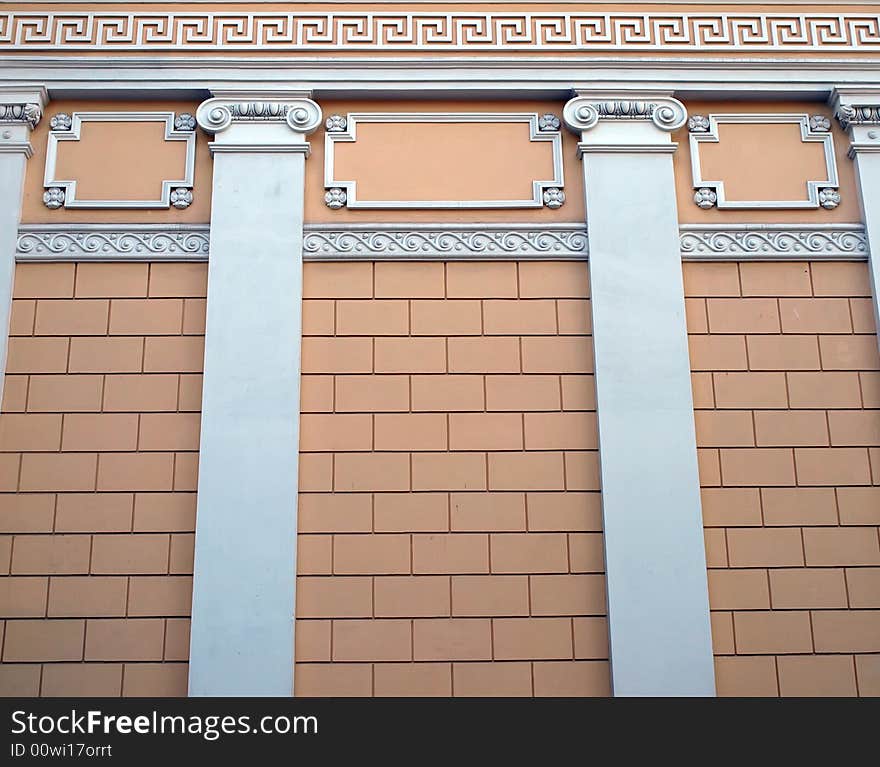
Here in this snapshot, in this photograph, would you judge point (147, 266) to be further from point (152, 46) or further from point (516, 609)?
point (516, 609)

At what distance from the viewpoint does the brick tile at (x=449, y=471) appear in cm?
647

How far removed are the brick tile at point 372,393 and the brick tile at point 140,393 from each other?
103 cm

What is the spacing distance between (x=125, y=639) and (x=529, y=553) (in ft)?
7.90

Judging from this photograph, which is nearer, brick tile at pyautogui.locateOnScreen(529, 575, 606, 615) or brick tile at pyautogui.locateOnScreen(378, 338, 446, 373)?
brick tile at pyautogui.locateOnScreen(529, 575, 606, 615)

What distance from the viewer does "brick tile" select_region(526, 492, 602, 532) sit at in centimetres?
641

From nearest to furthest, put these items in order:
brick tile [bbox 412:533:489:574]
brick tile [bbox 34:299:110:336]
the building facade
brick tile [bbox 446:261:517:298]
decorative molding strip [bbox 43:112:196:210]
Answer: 1. the building facade
2. brick tile [bbox 412:533:489:574]
3. brick tile [bbox 34:299:110:336]
4. brick tile [bbox 446:261:517:298]
5. decorative molding strip [bbox 43:112:196:210]

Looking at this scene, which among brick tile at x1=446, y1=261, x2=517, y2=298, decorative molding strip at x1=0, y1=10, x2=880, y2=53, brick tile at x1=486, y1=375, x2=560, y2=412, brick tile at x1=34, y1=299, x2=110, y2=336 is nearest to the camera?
→ brick tile at x1=486, y1=375, x2=560, y2=412

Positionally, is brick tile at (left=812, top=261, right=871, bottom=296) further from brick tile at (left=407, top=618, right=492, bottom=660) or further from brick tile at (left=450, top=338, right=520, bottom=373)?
brick tile at (left=407, top=618, right=492, bottom=660)

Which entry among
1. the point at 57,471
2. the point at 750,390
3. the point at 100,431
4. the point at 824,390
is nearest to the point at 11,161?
the point at 100,431

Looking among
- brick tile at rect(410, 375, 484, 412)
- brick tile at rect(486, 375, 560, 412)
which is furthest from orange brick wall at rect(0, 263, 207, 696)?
brick tile at rect(486, 375, 560, 412)

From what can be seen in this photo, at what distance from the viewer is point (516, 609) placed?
6.27 m

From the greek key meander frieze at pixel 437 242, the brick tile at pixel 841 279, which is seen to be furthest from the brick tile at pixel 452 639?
the brick tile at pixel 841 279

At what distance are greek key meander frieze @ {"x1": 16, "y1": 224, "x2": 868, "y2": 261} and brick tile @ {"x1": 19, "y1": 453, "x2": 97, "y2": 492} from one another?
1.31 m

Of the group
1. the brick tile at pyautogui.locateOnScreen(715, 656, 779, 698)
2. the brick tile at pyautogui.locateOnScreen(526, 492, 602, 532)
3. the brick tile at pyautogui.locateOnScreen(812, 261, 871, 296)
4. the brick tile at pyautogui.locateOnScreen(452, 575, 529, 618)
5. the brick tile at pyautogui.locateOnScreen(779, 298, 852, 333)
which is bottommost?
the brick tile at pyautogui.locateOnScreen(715, 656, 779, 698)
